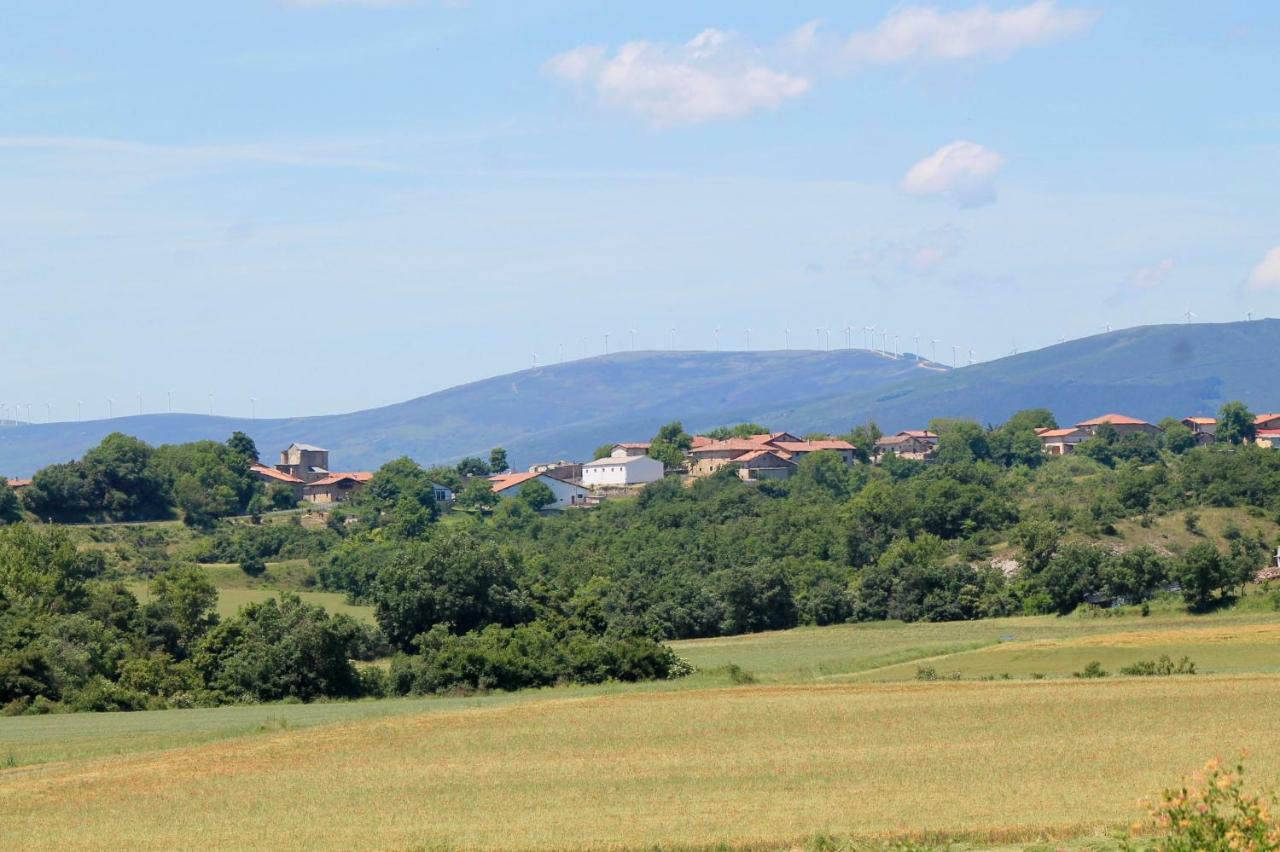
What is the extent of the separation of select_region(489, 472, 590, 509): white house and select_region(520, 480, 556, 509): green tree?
477 centimetres

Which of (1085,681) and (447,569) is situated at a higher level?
(447,569)

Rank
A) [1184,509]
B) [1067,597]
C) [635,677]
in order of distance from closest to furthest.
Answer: [635,677]
[1067,597]
[1184,509]

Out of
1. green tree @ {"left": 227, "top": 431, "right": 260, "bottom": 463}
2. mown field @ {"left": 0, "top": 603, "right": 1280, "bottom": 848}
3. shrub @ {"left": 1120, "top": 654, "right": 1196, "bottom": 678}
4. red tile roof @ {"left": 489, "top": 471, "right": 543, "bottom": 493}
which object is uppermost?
green tree @ {"left": 227, "top": 431, "right": 260, "bottom": 463}

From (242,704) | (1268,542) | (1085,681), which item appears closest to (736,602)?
(1268,542)

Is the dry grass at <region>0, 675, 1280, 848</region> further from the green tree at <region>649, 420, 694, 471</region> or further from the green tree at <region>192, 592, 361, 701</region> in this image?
the green tree at <region>649, 420, 694, 471</region>

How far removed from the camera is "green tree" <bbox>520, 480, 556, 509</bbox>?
163 metres

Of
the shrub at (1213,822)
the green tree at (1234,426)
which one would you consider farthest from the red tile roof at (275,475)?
the shrub at (1213,822)

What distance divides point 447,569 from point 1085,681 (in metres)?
34.0

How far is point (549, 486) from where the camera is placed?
177000mm

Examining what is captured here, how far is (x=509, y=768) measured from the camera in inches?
1484

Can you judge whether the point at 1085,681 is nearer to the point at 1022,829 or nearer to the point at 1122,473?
the point at 1022,829

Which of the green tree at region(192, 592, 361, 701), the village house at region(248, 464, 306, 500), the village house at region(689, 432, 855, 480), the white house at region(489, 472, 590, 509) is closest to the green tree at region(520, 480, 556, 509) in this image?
the white house at region(489, 472, 590, 509)

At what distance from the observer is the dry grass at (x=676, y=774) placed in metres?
29.7

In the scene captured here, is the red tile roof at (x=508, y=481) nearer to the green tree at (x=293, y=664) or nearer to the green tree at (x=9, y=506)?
the green tree at (x=9, y=506)
